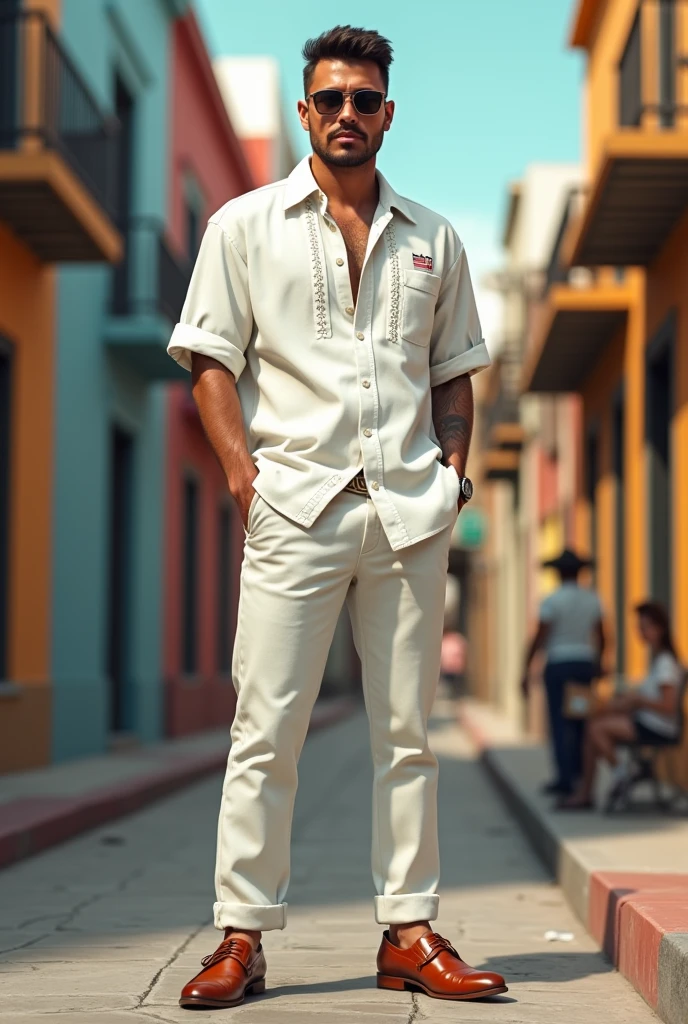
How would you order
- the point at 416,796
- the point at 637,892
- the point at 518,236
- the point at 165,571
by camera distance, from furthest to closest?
1. the point at 518,236
2. the point at 165,571
3. the point at 637,892
4. the point at 416,796

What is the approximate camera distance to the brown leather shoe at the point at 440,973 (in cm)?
388

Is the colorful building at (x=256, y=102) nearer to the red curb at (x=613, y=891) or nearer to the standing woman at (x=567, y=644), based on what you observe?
the standing woman at (x=567, y=644)

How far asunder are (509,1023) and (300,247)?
1943 mm

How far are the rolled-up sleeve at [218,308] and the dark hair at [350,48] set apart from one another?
47 cm

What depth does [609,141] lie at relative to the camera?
33.9 ft

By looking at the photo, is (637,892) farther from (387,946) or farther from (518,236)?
(518,236)

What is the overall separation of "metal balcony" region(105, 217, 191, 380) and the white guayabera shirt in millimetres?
10970

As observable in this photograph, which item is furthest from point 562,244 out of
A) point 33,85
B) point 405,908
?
point 405,908

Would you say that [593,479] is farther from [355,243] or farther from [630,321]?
[355,243]

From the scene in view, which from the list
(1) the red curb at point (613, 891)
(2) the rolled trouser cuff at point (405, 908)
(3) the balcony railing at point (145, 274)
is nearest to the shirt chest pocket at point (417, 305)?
(2) the rolled trouser cuff at point (405, 908)

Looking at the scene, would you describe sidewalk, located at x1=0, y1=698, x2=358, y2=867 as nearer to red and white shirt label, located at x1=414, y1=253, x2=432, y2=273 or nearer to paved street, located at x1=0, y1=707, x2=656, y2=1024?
paved street, located at x1=0, y1=707, x2=656, y2=1024

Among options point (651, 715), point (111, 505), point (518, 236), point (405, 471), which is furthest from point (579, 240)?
point (518, 236)

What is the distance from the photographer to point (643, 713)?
9039mm

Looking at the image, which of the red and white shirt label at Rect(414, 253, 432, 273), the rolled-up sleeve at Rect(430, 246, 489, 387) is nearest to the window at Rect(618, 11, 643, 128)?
the rolled-up sleeve at Rect(430, 246, 489, 387)
